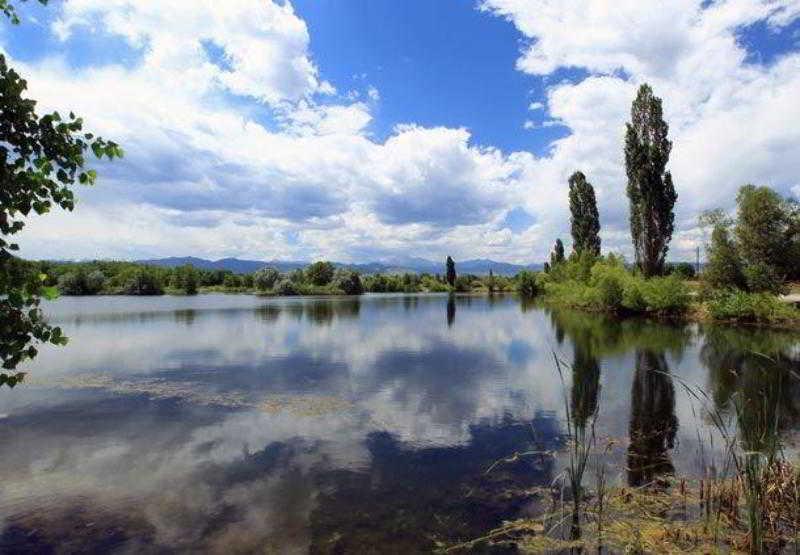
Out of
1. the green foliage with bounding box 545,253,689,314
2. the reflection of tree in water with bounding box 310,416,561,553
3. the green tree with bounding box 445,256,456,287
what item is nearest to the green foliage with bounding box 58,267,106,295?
the green tree with bounding box 445,256,456,287

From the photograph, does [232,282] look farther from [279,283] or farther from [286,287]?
[286,287]

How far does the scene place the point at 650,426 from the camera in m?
12.9

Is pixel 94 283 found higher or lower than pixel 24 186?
lower

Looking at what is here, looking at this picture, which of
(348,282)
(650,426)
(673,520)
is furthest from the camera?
(348,282)

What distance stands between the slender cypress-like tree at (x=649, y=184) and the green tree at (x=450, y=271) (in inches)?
2969

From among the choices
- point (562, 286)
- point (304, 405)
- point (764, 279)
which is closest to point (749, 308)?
point (764, 279)

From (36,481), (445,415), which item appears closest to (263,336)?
(445,415)

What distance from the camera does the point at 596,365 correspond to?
2142 centimetres

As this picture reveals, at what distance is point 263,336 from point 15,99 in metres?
28.9

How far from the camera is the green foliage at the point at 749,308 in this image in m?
36.4

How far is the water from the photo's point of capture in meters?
7.72

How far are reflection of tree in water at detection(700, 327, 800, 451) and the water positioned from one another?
0.19 metres

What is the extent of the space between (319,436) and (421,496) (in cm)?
414

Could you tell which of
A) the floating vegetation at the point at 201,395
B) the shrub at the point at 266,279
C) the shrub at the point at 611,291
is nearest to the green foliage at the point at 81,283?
the shrub at the point at 266,279
